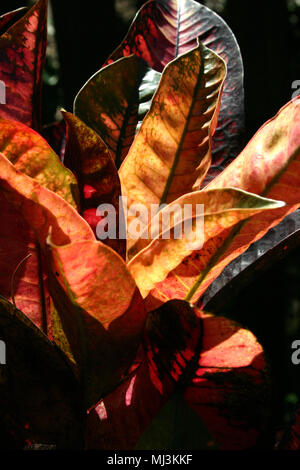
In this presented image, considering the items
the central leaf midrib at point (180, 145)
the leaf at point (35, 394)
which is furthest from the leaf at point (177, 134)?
the leaf at point (35, 394)

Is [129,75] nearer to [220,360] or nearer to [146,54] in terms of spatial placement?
[146,54]

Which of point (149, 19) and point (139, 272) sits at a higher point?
point (149, 19)

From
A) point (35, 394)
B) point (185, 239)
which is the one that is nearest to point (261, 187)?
point (185, 239)

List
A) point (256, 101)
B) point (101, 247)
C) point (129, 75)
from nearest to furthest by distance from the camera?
point (101, 247) < point (129, 75) < point (256, 101)

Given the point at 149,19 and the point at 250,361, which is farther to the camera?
the point at 149,19

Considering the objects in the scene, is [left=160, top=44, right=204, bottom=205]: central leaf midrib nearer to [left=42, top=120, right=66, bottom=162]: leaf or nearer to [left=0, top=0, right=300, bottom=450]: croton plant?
[left=0, top=0, right=300, bottom=450]: croton plant

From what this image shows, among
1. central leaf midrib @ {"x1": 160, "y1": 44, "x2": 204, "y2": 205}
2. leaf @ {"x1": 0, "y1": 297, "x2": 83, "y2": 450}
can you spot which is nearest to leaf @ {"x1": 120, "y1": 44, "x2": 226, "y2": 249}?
central leaf midrib @ {"x1": 160, "y1": 44, "x2": 204, "y2": 205}

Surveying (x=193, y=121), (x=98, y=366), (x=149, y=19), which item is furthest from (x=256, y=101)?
(x=98, y=366)

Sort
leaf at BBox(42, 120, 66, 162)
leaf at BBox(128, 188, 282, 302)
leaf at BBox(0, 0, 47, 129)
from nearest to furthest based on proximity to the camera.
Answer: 1. leaf at BBox(128, 188, 282, 302)
2. leaf at BBox(0, 0, 47, 129)
3. leaf at BBox(42, 120, 66, 162)

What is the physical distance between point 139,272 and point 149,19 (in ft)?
0.86

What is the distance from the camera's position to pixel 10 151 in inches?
11.9

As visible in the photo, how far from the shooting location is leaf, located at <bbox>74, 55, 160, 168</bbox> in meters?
0.37

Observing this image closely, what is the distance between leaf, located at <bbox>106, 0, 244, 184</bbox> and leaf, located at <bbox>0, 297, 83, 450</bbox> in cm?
21

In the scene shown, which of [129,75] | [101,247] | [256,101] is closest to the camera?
[101,247]
